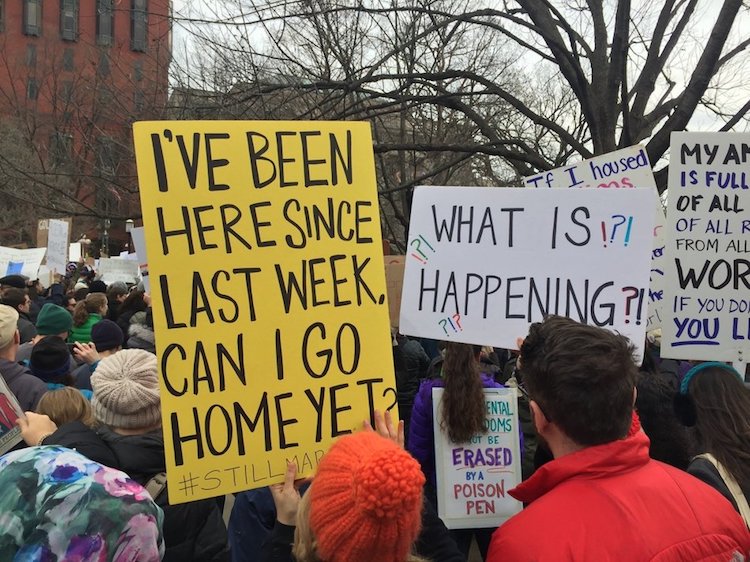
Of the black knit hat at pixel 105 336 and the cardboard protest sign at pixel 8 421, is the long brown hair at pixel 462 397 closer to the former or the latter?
the cardboard protest sign at pixel 8 421

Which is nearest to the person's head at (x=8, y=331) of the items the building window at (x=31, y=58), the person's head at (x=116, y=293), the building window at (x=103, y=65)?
the person's head at (x=116, y=293)

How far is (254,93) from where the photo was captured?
28.5ft

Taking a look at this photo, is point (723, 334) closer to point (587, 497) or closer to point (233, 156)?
point (587, 497)

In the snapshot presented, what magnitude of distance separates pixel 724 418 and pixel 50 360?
11.4 feet

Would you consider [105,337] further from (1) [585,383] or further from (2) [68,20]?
(2) [68,20]

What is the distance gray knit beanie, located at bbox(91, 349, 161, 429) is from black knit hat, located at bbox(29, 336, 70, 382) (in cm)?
178

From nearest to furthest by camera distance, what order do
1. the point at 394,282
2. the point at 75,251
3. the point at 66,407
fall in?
the point at 66,407, the point at 394,282, the point at 75,251

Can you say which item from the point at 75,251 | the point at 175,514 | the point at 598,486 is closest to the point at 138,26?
the point at 175,514

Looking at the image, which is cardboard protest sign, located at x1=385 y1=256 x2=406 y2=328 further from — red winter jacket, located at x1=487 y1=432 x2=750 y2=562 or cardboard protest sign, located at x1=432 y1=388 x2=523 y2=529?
red winter jacket, located at x1=487 y1=432 x2=750 y2=562

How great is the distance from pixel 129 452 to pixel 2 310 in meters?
1.80

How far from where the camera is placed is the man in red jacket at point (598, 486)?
160 cm

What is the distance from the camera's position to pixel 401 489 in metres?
1.42

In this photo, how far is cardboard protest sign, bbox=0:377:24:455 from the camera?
82.7 inches

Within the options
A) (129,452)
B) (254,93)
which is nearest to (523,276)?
(129,452)
